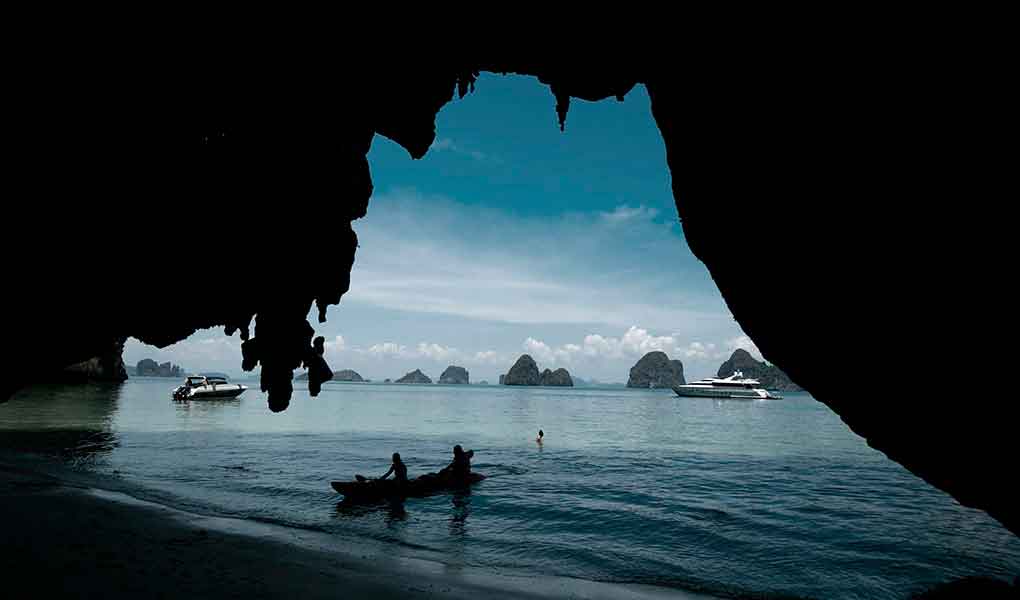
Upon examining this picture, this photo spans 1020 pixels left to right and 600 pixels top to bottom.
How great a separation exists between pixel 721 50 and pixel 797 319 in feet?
12.5

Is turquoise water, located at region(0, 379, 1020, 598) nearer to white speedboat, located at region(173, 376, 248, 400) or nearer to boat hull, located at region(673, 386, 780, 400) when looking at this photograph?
white speedboat, located at region(173, 376, 248, 400)

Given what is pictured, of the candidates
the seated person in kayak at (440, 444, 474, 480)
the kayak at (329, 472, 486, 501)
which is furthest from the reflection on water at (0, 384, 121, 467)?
the seated person in kayak at (440, 444, 474, 480)

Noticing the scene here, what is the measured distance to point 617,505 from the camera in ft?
60.8

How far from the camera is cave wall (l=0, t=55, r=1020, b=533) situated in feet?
18.3

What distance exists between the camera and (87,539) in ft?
33.9

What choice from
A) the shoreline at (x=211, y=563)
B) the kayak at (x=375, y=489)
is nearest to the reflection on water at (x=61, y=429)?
the shoreline at (x=211, y=563)

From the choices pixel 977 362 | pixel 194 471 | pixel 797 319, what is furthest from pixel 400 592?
pixel 194 471

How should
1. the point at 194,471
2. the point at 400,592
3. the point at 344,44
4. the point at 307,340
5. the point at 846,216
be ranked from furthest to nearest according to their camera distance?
the point at 194,471 → the point at 307,340 → the point at 344,44 → the point at 400,592 → the point at 846,216

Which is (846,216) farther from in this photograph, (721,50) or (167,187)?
(167,187)

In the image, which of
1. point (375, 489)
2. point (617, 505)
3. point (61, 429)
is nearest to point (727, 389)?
point (617, 505)

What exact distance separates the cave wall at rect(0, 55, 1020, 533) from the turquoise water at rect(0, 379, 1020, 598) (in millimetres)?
6539

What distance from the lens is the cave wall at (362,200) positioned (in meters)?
5.59

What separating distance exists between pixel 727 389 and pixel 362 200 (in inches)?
5076

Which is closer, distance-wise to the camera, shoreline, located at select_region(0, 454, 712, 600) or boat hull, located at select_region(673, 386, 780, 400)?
shoreline, located at select_region(0, 454, 712, 600)
